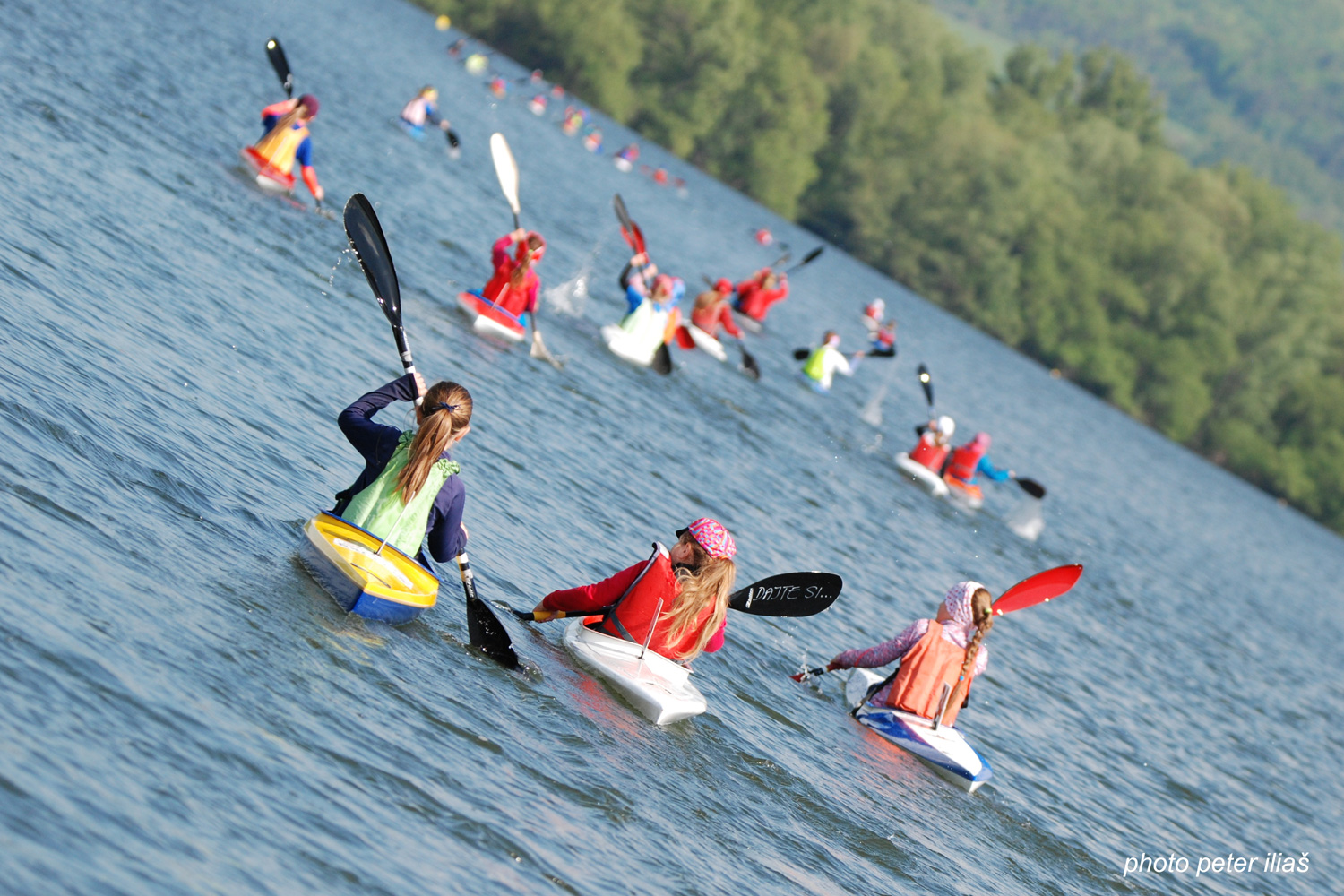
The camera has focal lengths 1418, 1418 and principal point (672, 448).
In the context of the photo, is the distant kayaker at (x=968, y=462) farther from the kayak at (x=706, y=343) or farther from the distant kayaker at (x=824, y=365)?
the kayak at (x=706, y=343)

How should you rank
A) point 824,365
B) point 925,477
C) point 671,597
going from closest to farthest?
point 671,597 < point 925,477 < point 824,365

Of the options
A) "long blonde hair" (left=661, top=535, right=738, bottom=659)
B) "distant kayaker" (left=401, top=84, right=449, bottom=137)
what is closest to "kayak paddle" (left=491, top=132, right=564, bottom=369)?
"long blonde hair" (left=661, top=535, right=738, bottom=659)

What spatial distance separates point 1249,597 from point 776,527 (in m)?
25.6

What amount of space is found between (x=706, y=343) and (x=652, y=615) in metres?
19.2

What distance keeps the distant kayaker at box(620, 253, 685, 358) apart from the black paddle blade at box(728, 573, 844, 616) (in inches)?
484

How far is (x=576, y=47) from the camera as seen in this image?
84.1m

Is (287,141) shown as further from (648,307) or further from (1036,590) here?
(1036,590)

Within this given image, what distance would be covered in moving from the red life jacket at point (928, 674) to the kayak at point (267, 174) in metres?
13.7

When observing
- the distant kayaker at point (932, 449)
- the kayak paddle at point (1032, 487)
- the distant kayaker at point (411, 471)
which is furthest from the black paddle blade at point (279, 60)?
the distant kayaker at point (411, 471)

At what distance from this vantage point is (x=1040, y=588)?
42.7 feet

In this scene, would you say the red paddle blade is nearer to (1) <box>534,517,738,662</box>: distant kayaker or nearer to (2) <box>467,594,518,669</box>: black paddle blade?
(1) <box>534,517,738,662</box>: distant kayaker

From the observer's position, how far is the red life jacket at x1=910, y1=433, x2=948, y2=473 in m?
27.2

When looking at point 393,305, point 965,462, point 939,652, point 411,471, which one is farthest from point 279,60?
point 411,471

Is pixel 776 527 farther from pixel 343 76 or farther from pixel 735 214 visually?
pixel 735 214
